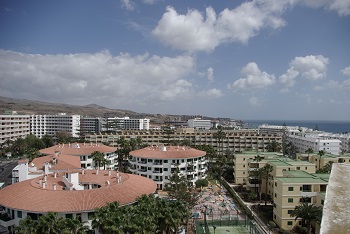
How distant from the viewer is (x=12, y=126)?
157 m

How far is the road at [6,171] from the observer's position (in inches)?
3281

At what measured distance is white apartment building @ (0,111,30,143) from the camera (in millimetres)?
149000

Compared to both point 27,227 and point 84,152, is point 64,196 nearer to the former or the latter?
point 27,227

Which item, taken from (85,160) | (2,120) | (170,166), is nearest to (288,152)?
(170,166)

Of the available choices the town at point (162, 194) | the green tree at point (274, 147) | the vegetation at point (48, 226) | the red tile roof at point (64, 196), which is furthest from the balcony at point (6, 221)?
the green tree at point (274, 147)

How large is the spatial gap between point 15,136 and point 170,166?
385 ft

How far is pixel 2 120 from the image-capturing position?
486 feet

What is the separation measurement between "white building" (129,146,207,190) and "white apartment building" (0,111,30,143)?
98.5 meters

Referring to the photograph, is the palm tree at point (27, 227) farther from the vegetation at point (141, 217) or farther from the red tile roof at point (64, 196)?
the red tile roof at point (64, 196)

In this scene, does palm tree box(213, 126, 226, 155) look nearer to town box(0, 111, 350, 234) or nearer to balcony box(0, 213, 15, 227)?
town box(0, 111, 350, 234)

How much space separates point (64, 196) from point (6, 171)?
70321 mm

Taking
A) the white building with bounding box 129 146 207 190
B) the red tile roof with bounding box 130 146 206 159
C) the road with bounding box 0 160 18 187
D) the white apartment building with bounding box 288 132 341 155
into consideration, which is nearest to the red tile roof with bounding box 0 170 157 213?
the red tile roof with bounding box 130 146 206 159

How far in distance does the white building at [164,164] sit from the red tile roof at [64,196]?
31752 millimetres

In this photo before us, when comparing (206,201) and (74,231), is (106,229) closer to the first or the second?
(74,231)
